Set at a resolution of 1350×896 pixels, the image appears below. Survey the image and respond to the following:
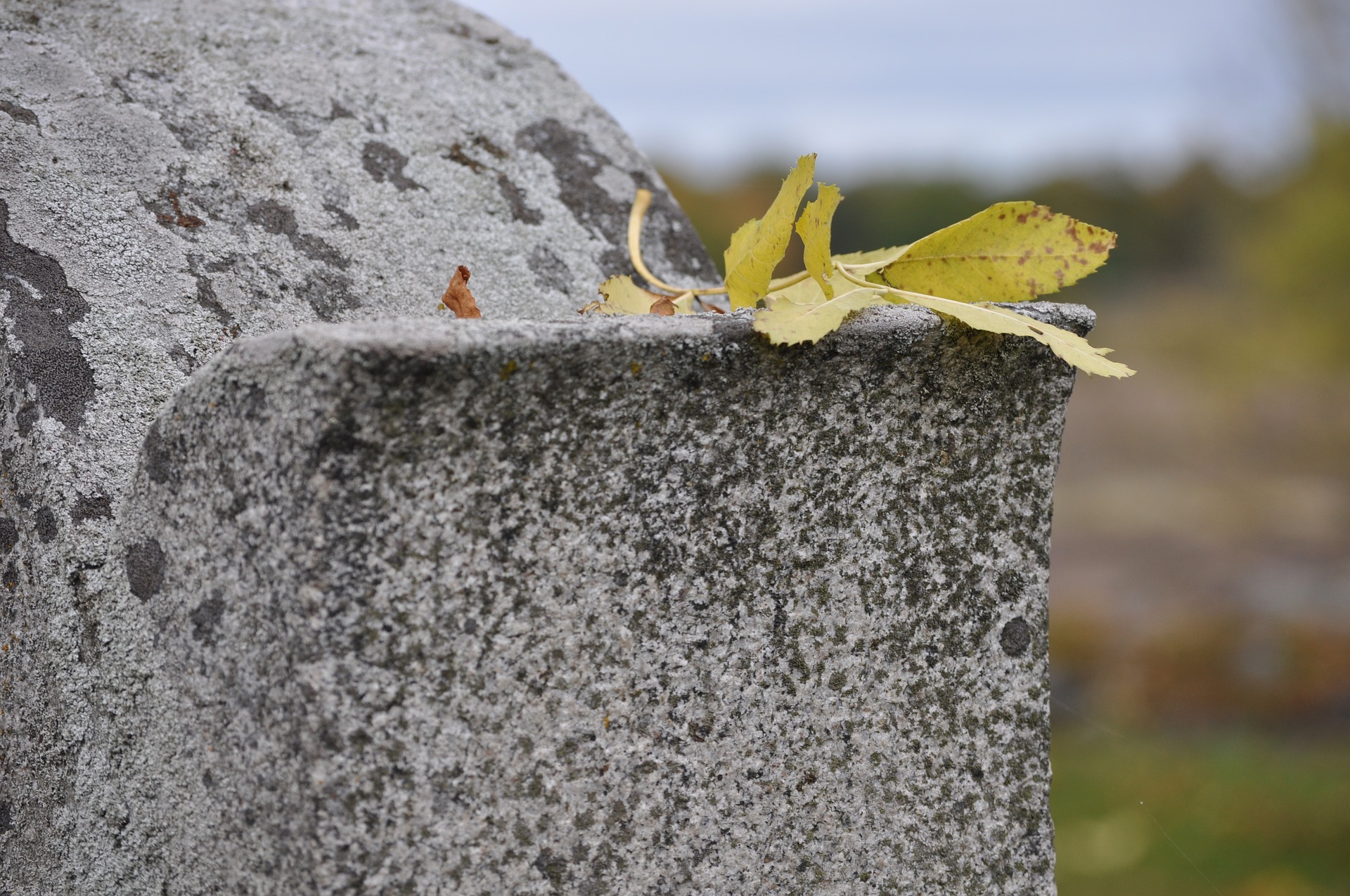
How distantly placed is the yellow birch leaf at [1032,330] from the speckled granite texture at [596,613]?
0.03 metres

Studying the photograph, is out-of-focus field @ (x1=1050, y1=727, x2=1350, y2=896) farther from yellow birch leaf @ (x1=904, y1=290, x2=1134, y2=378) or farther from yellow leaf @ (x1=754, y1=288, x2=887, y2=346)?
yellow leaf @ (x1=754, y1=288, x2=887, y2=346)

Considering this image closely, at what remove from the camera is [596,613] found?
85 centimetres

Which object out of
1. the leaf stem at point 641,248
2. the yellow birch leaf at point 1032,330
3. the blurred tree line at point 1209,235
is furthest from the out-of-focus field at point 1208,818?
the yellow birch leaf at point 1032,330

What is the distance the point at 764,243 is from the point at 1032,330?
0.28 meters

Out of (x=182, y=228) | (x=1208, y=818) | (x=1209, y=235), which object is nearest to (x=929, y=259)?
(x=182, y=228)

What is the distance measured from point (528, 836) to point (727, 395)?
1.30 feet

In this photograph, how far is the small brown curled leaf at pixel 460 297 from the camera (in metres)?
1.09

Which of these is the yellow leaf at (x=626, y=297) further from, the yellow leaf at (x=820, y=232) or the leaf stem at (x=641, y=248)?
the yellow leaf at (x=820, y=232)

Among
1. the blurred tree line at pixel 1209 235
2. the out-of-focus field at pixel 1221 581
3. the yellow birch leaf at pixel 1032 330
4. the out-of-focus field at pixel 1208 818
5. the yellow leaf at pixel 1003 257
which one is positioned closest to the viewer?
the yellow birch leaf at pixel 1032 330

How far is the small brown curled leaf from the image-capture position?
109 cm

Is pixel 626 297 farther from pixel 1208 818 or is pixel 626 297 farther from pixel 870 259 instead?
pixel 1208 818

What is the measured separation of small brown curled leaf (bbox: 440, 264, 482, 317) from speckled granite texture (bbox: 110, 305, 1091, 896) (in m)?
0.29

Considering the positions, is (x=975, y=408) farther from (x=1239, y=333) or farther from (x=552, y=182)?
(x=1239, y=333)

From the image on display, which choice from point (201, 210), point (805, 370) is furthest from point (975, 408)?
point (201, 210)
